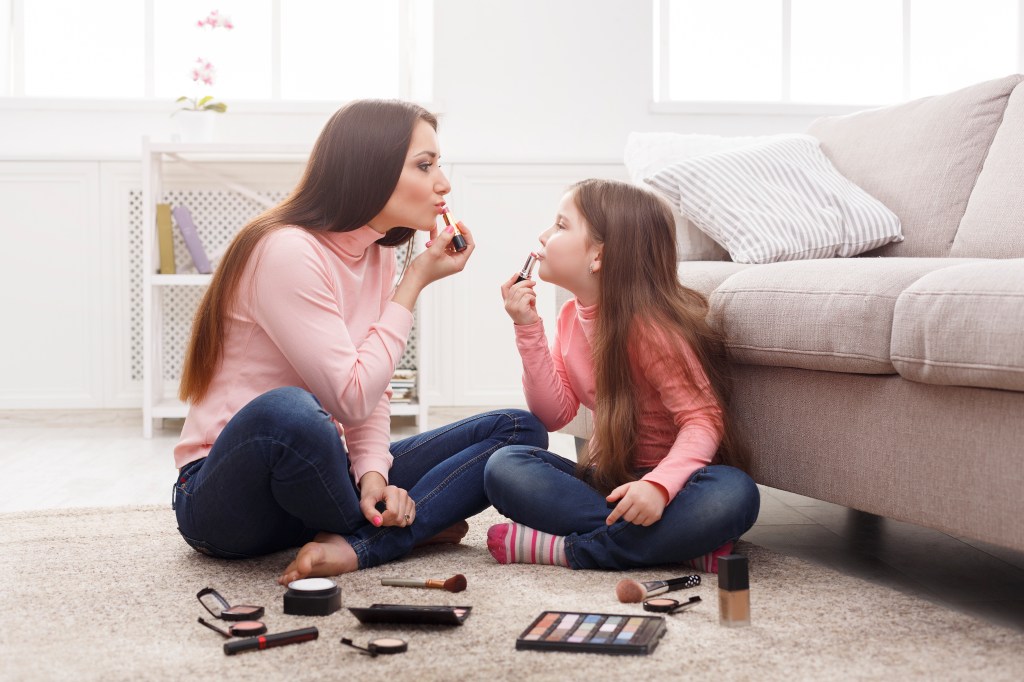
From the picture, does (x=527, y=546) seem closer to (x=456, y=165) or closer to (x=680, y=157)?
(x=680, y=157)

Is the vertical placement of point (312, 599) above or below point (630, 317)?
below

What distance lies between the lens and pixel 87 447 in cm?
288

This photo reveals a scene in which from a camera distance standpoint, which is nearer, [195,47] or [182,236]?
[182,236]

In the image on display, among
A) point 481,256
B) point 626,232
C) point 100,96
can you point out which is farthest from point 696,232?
point 100,96

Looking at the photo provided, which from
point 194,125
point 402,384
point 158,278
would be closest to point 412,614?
point 402,384

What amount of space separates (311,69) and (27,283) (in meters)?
1.19

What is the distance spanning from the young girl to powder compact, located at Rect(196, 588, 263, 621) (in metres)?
0.42

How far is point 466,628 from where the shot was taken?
1237 mm

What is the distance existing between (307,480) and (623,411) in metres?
0.49

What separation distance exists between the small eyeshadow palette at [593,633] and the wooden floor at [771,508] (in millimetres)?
466

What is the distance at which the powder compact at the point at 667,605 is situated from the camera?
50.6 inches

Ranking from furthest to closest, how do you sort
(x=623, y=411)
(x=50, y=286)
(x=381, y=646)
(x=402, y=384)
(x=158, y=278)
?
(x=50, y=286)
(x=402, y=384)
(x=158, y=278)
(x=623, y=411)
(x=381, y=646)

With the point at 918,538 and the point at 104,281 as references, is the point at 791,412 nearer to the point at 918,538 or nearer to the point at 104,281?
the point at 918,538

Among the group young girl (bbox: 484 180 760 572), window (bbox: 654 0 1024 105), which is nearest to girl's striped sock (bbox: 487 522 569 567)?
young girl (bbox: 484 180 760 572)
